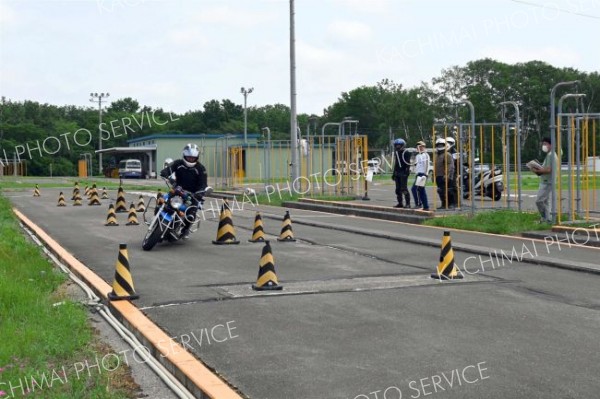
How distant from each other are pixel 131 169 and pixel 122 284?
62747 mm

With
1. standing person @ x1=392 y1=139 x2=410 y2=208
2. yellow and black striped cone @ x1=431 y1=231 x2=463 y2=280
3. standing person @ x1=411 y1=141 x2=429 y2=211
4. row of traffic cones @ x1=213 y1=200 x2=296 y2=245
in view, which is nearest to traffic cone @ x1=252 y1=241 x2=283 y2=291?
yellow and black striped cone @ x1=431 y1=231 x2=463 y2=280

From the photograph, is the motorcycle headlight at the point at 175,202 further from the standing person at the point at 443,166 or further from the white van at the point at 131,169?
the white van at the point at 131,169

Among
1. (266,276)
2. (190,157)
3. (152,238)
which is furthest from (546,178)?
(266,276)

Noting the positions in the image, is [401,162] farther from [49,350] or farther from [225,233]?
[49,350]

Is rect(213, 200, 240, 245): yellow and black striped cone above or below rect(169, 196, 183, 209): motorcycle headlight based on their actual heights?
below

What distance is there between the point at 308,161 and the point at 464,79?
53861 mm

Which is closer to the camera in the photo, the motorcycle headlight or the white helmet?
the motorcycle headlight

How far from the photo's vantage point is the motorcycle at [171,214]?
13.1 m

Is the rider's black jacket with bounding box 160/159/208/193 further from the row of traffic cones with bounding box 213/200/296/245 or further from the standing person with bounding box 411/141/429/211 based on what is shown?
the standing person with bounding box 411/141/429/211

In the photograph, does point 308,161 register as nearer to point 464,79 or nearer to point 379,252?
point 379,252

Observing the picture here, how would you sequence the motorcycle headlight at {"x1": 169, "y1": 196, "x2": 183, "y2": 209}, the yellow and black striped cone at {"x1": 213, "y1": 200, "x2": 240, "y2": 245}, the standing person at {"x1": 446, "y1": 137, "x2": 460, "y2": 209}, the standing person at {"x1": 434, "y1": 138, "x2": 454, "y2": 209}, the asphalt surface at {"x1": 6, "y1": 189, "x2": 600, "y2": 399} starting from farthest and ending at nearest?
the standing person at {"x1": 446, "y1": 137, "x2": 460, "y2": 209}, the standing person at {"x1": 434, "y1": 138, "x2": 454, "y2": 209}, the yellow and black striped cone at {"x1": 213, "y1": 200, "x2": 240, "y2": 245}, the motorcycle headlight at {"x1": 169, "y1": 196, "x2": 183, "y2": 209}, the asphalt surface at {"x1": 6, "y1": 189, "x2": 600, "y2": 399}

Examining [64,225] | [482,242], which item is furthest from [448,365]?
[64,225]

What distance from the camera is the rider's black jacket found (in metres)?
13.7

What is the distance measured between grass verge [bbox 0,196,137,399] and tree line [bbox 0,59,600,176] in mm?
45234
